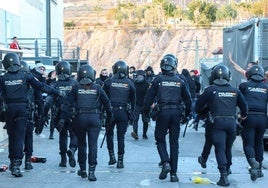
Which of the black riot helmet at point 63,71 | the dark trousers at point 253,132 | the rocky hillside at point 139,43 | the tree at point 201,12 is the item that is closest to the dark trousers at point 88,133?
the black riot helmet at point 63,71

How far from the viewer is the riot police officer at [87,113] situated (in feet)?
35.0

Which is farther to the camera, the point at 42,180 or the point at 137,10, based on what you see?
the point at 137,10

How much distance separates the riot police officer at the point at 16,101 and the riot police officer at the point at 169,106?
6.95 feet

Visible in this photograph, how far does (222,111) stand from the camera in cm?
1034

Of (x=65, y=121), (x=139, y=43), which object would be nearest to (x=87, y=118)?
(x=65, y=121)

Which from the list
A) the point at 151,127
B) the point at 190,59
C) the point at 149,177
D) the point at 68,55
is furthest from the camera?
the point at 190,59

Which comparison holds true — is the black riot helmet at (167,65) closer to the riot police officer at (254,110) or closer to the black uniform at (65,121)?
the riot police officer at (254,110)

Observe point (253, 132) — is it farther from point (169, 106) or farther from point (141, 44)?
point (141, 44)

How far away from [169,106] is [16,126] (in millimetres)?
2699

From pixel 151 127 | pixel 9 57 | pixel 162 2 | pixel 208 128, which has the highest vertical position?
pixel 162 2

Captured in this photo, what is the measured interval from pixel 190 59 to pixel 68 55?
48531mm

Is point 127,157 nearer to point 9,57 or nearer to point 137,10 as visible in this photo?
point 9,57

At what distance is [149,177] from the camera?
36.6 ft

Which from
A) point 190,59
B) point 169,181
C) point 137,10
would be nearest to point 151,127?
point 169,181
